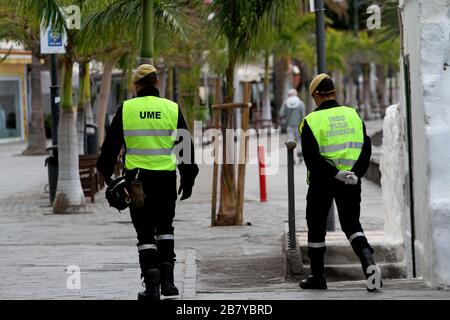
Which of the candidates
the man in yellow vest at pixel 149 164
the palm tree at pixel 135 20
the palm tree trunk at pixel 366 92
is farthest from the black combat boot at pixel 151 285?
the palm tree trunk at pixel 366 92

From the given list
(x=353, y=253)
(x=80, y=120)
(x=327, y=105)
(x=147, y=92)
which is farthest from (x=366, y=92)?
(x=147, y=92)

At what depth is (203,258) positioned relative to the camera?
1261 cm

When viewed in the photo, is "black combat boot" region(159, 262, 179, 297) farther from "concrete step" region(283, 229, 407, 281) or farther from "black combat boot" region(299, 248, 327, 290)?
"concrete step" region(283, 229, 407, 281)

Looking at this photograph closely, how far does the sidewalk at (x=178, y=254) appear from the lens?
9.27 metres

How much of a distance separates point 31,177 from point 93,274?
17.0m

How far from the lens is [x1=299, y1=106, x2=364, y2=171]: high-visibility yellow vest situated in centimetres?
916

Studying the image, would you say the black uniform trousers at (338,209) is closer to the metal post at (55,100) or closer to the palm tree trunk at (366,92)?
the metal post at (55,100)

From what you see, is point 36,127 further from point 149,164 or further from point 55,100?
point 149,164

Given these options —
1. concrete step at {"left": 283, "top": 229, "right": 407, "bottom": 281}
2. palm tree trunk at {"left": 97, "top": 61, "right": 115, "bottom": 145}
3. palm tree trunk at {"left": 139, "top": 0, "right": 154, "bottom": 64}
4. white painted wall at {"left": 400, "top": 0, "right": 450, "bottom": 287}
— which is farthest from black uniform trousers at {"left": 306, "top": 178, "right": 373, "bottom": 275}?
palm tree trunk at {"left": 97, "top": 61, "right": 115, "bottom": 145}

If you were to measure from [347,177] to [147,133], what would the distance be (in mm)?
1655

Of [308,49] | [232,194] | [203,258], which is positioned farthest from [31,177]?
[308,49]

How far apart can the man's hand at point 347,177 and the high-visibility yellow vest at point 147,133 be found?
142 centimetres

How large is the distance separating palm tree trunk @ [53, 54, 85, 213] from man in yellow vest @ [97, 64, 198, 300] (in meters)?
9.39

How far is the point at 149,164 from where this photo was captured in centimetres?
852
